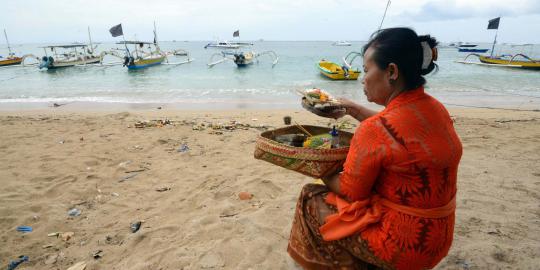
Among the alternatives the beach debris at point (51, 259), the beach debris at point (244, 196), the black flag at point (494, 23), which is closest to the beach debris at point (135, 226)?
the beach debris at point (51, 259)

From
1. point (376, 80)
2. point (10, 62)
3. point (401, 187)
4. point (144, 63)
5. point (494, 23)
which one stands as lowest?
point (144, 63)

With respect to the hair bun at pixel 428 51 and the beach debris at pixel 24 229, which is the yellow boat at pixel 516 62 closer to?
the hair bun at pixel 428 51

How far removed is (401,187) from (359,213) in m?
0.27

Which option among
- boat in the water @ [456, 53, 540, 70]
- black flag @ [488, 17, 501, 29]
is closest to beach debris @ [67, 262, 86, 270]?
boat in the water @ [456, 53, 540, 70]

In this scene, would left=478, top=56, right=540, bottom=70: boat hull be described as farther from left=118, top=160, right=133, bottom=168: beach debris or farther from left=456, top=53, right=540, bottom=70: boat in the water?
left=118, top=160, right=133, bottom=168: beach debris

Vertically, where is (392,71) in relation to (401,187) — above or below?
above

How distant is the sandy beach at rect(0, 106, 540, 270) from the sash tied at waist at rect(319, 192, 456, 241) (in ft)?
3.36

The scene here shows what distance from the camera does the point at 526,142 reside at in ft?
19.4

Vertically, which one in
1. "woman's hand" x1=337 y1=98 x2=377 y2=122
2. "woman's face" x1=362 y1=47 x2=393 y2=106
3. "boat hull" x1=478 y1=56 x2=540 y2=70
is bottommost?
"boat hull" x1=478 y1=56 x2=540 y2=70

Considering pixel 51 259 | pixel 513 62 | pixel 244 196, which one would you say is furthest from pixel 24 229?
pixel 513 62

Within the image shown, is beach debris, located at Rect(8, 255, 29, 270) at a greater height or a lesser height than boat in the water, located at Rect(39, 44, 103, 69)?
lesser

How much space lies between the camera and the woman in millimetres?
1521

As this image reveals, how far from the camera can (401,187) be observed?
1.58 metres

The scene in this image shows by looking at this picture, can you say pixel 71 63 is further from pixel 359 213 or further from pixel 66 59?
pixel 359 213
